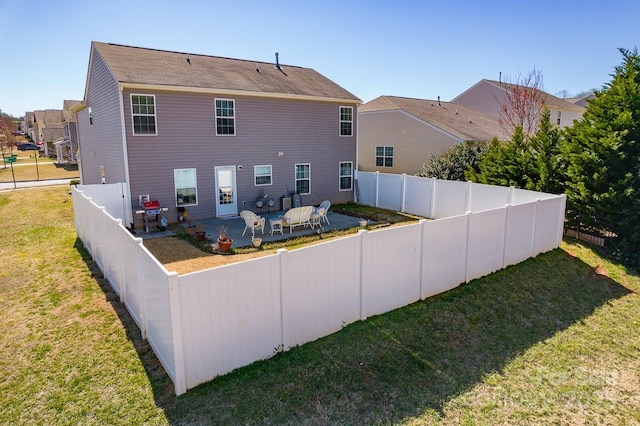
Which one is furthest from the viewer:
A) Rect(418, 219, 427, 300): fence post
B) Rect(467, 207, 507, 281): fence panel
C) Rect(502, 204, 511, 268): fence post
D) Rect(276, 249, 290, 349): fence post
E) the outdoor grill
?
the outdoor grill

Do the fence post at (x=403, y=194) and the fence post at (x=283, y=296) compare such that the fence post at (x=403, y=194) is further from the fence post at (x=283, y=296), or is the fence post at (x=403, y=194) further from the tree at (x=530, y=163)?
the fence post at (x=283, y=296)

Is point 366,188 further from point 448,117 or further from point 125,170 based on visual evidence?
point 125,170

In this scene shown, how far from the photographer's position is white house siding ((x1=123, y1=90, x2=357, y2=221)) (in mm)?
13633

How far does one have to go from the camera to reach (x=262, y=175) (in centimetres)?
1623

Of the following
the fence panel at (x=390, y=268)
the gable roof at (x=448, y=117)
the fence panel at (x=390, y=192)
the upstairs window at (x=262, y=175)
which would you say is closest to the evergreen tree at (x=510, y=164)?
the fence panel at (x=390, y=192)

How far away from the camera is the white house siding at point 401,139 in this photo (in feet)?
70.2

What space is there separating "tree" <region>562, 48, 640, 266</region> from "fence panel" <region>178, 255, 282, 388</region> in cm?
1010

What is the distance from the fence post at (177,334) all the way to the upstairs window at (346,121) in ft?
49.9

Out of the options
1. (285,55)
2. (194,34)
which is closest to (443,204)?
(285,55)

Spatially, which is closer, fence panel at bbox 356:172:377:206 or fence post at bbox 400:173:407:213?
fence post at bbox 400:173:407:213

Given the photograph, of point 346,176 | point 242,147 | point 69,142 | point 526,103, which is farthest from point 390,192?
point 69,142

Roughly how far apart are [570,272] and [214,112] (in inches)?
497

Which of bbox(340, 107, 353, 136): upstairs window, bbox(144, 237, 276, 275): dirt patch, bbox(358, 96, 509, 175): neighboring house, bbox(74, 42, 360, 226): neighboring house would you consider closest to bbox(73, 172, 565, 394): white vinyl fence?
bbox(144, 237, 276, 275): dirt patch

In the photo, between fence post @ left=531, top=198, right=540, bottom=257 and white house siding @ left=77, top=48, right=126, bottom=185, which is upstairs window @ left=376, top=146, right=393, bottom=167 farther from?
white house siding @ left=77, top=48, right=126, bottom=185
